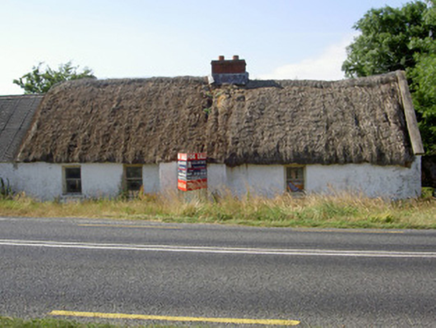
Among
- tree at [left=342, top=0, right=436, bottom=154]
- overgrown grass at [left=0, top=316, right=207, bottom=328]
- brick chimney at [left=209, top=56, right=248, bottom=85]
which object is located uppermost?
tree at [left=342, top=0, right=436, bottom=154]

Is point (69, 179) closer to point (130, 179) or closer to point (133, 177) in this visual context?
A: point (130, 179)

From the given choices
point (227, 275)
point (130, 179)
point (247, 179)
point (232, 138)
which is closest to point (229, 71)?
point (232, 138)

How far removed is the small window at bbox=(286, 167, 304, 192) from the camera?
13.8m

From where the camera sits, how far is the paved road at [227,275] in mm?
4504

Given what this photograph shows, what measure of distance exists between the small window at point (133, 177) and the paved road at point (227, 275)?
576cm

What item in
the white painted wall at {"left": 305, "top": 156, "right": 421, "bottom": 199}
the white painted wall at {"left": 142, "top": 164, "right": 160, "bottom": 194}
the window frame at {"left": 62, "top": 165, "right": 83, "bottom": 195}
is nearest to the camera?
the white painted wall at {"left": 305, "top": 156, "right": 421, "bottom": 199}

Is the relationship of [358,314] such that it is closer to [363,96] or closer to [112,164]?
[112,164]

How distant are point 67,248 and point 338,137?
9891mm

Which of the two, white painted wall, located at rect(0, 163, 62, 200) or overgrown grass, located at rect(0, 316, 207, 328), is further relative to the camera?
white painted wall, located at rect(0, 163, 62, 200)

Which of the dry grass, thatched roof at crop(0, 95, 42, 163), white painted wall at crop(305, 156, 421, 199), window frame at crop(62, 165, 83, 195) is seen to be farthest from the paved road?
thatched roof at crop(0, 95, 42, 163)

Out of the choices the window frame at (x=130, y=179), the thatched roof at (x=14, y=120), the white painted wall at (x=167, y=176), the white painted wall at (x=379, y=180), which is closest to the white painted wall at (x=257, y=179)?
the white painted wall at (x=379, y=180)

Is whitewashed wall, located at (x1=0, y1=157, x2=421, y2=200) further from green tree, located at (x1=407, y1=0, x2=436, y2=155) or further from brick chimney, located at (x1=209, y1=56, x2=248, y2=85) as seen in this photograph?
brick chimney, located at (x1=209, y1=56, x2=248, y2=85)

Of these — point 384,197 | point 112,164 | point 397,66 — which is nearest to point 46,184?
point 112,164

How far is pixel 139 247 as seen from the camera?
285 inches
